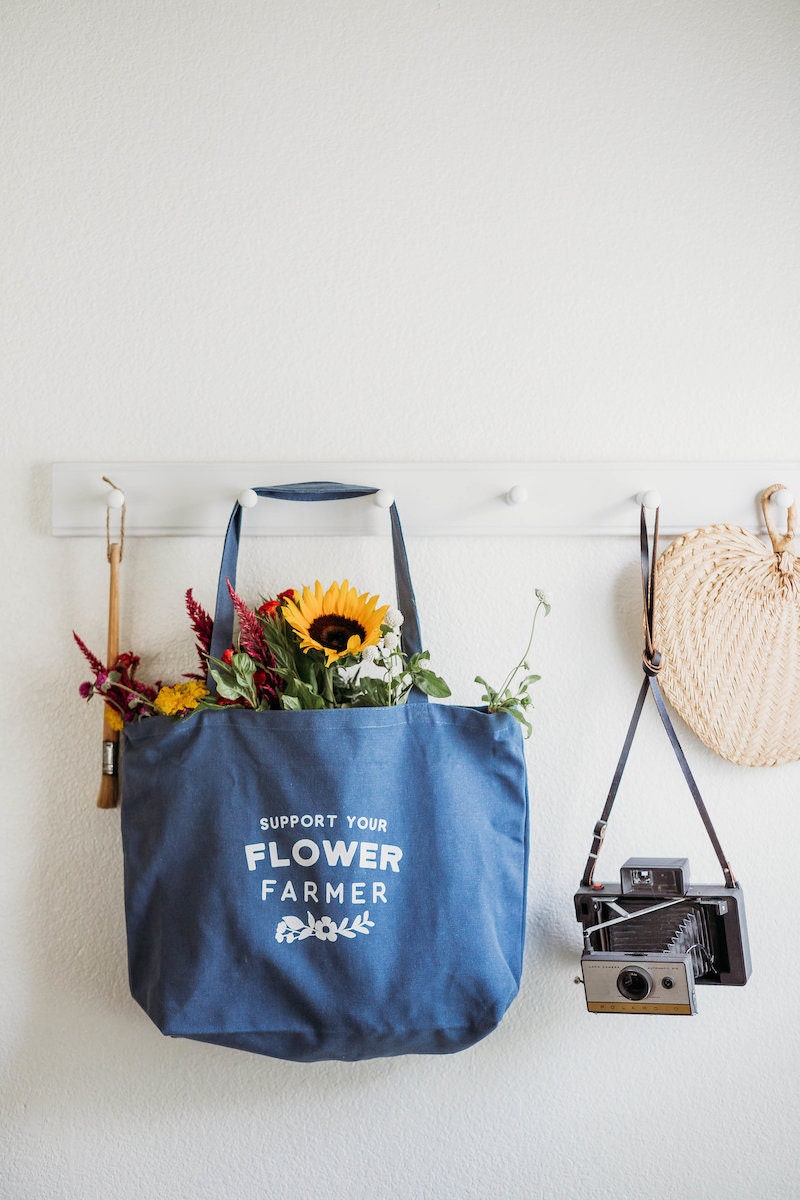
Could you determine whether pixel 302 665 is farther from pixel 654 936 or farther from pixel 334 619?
pixel 654 936

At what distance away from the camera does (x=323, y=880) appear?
89 centimetres

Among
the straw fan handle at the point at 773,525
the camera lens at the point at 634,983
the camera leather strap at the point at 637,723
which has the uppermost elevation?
the straw fan handle at the point at 773,525

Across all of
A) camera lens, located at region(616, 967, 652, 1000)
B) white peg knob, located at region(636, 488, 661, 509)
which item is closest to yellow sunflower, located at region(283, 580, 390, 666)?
white peg knob, located at region(636, 488, 661, 509)

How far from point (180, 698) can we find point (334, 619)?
0.19 meters

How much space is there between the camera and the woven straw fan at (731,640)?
3.34 feet

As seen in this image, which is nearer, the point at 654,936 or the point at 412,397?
the point at 654,936

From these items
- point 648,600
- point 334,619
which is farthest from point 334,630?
point 648,600

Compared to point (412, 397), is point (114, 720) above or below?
below

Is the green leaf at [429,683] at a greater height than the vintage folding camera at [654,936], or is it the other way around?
the green leaf at [429,683]

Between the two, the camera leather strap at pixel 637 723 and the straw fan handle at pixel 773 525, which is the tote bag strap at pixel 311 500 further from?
the straw fan handle at pixel 773 525

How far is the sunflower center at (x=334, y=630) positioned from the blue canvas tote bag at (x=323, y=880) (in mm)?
75

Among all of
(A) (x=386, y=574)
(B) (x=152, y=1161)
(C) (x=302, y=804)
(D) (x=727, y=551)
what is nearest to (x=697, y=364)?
(D) (x=727, y=551)

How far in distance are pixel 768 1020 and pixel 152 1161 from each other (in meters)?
0.77

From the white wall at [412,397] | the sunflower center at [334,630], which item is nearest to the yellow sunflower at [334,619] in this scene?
the sunflower center at [334,630]
